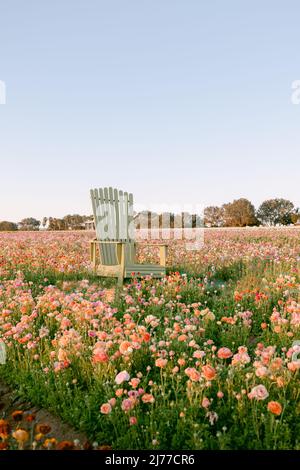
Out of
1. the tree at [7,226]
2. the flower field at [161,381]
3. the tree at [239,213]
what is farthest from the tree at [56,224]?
the flower field at [161,381]

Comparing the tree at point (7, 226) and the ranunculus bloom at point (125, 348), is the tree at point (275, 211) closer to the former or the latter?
the tree at point (7, 226)

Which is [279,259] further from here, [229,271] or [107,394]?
[107,394]

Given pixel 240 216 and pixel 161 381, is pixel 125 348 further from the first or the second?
pixel 240 216

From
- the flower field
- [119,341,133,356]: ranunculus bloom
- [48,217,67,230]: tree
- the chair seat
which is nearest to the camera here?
the flower field

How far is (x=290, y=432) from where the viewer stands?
8.46 ft

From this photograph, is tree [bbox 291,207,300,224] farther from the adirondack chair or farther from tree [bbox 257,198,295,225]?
the adirondack chair

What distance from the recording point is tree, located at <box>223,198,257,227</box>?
85100 mm

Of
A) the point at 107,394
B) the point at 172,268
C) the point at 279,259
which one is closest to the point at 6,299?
the point at 107,394

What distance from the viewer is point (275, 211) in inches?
3775

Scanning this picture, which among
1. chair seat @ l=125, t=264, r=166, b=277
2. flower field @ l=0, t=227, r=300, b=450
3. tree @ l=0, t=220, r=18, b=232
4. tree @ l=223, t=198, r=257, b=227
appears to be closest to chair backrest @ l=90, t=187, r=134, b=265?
chair seat @ l=125, t=264, r=166, b=277

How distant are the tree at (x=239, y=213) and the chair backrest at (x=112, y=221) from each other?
78144 millimetres

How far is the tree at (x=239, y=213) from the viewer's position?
85100 millimetres

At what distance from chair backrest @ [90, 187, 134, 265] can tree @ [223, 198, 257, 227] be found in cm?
7814
